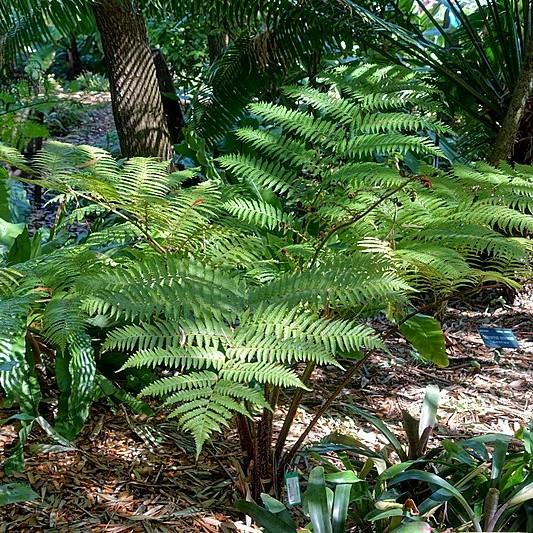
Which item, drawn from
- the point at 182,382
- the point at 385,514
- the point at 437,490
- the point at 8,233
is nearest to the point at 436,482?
the point at 437,490

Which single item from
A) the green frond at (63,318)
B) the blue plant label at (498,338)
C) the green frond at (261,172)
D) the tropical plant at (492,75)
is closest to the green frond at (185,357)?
the green frond at (63,318)

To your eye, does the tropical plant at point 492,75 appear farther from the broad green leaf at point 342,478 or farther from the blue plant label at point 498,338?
the broad green leaf at point 342,478

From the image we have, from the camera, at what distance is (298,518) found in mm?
1512

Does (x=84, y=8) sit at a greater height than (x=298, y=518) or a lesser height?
greater

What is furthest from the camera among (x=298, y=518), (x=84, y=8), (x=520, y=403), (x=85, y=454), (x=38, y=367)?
(x=84, y=8)

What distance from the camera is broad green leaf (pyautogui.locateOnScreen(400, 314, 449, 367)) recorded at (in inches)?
72.9

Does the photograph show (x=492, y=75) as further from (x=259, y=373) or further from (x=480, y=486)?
(x=259, y=373)

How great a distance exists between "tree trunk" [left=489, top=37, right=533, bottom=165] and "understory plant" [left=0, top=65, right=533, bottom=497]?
0.78 meters

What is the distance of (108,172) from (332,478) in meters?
0.89

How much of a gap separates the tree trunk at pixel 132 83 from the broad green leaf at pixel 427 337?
1473 millimetres

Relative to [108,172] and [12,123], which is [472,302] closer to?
[108,172]

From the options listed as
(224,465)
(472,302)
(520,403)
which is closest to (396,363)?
(520,403)

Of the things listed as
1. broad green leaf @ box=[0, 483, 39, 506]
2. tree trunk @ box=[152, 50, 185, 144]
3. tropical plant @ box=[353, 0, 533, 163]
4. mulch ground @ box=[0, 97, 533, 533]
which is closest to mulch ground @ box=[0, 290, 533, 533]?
mulch ground @ box=[0, 97, 533, 533]

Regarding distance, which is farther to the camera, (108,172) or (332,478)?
(108,172)
